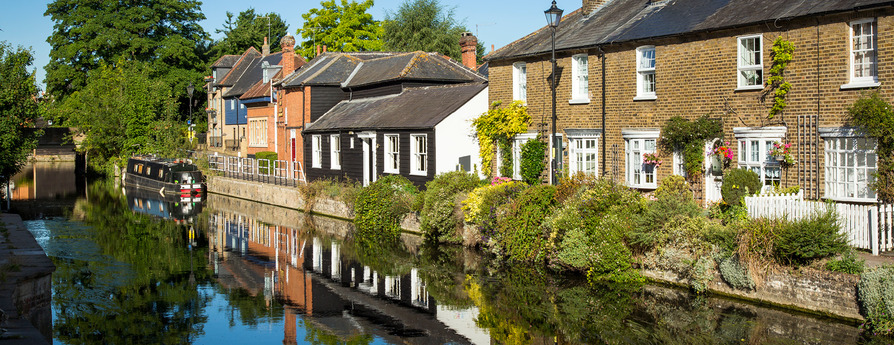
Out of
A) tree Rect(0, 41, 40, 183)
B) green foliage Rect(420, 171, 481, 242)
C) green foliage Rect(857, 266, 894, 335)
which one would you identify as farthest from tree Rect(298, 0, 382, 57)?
green foliage Rect(857, 266, 894, 335)

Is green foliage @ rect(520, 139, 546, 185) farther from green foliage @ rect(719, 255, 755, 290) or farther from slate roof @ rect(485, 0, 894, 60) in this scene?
green foliage @ rect(719, 255, 755, 290)

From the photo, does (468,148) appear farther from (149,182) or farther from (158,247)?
(149,182)

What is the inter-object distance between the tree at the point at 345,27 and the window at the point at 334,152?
99.8ft

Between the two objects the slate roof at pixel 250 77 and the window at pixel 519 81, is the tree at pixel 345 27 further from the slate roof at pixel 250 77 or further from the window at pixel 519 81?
the window at pixel 519 81

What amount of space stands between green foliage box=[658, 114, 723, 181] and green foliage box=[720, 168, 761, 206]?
1553mm

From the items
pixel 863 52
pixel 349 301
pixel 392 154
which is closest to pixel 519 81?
pixel 392 154

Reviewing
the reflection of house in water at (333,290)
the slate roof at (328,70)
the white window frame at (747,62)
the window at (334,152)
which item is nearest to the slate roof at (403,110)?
the window at (334,152)

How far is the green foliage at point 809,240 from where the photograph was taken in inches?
514

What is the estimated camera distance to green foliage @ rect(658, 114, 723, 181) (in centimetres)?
1869

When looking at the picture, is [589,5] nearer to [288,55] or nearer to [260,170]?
[260,170]

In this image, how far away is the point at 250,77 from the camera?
58062 millimetres

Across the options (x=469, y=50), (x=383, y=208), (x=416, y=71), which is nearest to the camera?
(x=383, y=208)

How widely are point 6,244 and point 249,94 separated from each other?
117 feet

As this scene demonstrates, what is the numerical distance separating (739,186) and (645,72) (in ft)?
15.5
